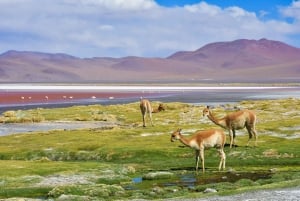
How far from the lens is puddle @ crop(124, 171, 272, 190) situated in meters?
27.7

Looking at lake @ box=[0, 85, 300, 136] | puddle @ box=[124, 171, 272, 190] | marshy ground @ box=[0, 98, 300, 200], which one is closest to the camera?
marshy ground @ box=[0, 98, 300, 200]

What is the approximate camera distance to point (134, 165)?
34062 mm

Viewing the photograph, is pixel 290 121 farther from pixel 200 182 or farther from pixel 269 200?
pixel 269 200

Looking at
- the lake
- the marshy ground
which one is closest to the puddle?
the marshy ground

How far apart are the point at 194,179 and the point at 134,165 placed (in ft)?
20.6

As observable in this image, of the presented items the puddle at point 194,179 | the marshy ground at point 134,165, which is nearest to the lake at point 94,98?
the marshy ground at point 134,165

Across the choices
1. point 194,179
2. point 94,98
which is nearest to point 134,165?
point 194,179

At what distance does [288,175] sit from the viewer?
1097 inches

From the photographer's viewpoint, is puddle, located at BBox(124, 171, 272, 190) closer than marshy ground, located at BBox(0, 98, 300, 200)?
No

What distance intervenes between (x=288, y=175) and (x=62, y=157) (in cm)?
1682

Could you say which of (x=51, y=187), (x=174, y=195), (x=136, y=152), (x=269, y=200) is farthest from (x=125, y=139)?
(x=269, y=200)

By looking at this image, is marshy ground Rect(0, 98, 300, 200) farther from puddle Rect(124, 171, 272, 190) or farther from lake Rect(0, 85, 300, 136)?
lake Rect(0, 85, 300, 136)

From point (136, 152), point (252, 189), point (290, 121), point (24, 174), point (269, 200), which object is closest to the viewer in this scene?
point (269, 200)

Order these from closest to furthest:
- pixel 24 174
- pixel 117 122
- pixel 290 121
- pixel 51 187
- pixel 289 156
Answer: pixel 51 187
pixel 24 174
pixel 289 156
pixel 290 121
pixel 117 122
